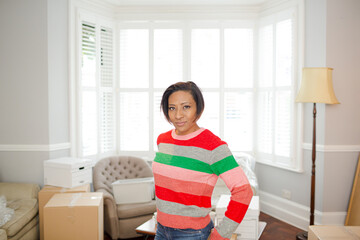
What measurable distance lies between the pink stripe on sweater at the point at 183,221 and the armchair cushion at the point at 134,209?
7.21 ft

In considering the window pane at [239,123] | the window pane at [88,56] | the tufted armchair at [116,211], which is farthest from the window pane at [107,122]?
the window pane at [239,123]

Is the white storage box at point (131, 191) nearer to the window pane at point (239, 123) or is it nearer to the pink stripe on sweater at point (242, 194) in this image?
the window pane at point (239, 123)

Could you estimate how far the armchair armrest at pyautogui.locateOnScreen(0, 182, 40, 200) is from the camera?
10.6 ft

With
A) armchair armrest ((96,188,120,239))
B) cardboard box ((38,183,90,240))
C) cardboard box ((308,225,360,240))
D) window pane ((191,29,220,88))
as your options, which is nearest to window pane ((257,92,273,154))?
window pane ((191,29,220,88))

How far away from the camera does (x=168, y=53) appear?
4.51 m

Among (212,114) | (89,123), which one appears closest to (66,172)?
(89,123)

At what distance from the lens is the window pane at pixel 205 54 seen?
449 cm

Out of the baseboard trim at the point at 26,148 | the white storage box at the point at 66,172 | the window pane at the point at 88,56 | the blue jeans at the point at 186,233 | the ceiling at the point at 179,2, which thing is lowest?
the white storage box at the point at 66,172

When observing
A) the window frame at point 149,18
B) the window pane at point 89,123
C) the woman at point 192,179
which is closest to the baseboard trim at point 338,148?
the window frame at point 149,18

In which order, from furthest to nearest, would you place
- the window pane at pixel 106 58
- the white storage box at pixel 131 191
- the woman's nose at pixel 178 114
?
the window pane at pixel 106 58, the white storage box at pixel 131 191, the woman's nose at pixel 178 114

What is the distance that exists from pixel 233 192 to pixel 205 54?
139 inches

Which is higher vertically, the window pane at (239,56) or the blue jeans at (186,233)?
the window pane at (239,56)

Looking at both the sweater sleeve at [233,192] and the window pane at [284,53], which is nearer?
the sweater sleeve at [233,192]

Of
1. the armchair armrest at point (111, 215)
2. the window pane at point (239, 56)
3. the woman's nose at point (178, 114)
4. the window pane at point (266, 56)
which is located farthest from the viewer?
the window pane at point (239, 56)
